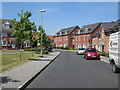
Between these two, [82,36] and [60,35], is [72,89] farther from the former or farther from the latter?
[60,35]

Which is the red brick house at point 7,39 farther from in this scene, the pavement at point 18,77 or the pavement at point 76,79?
the pavement at point 76,79

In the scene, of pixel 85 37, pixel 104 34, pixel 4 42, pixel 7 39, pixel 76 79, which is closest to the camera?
pixel 76 79

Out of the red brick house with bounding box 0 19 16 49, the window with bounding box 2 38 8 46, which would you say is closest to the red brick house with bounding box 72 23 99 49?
the red brick house with bounding box 0 19 16 49

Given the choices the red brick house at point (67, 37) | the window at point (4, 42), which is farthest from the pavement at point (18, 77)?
the red brick house at point (67, 37)

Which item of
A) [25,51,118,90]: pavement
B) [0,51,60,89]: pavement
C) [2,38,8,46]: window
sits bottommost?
[25,51,118,90]: pavement

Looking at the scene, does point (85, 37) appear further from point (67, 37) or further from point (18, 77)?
point (18, 77)

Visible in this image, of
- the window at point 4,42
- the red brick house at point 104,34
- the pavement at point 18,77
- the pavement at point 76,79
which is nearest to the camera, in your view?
the pavement at point 18,77

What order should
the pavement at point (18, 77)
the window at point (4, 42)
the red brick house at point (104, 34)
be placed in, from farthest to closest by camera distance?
the window at point (4, 42) < the red brick house at point (104, 34) < the pavement at point (18, 77)

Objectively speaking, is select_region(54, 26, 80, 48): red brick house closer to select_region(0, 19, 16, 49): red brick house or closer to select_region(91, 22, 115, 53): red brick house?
select_region(0, 19, 16, 49): red brick house

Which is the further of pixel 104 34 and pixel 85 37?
pixel 85 37

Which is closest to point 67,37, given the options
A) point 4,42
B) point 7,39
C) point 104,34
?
point 7,39

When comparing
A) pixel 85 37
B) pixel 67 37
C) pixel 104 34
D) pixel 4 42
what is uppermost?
pixel 67 37

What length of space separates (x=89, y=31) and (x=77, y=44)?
10.6 metres

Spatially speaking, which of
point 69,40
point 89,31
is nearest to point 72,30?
point 69,40
